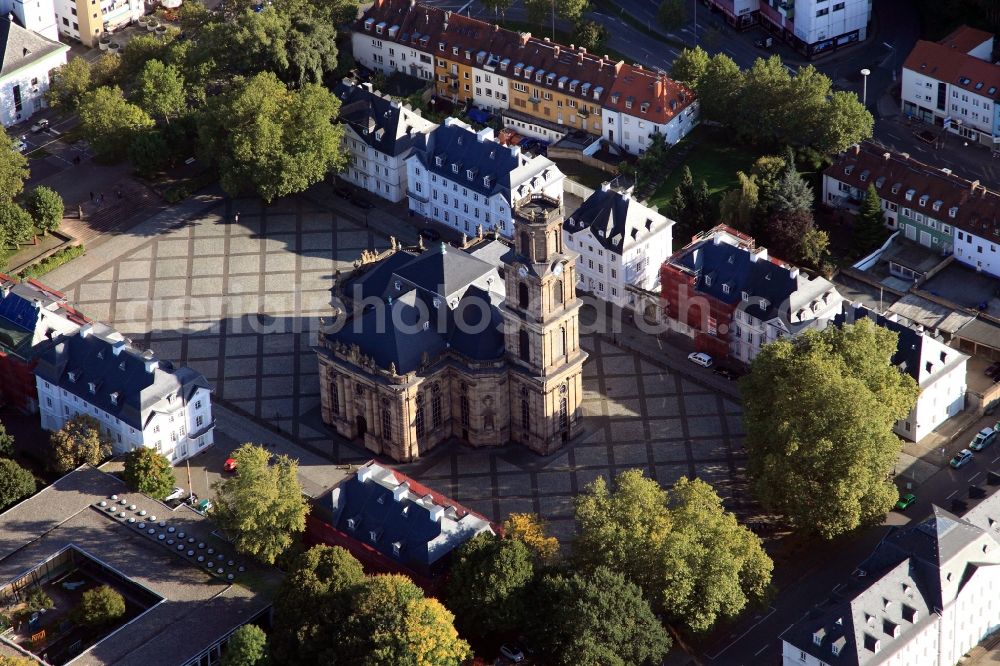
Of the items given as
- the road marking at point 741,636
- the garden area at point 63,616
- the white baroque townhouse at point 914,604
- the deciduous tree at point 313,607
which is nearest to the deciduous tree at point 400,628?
the deciduous tree at point 313,607

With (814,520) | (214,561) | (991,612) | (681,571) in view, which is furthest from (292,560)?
(991,612)

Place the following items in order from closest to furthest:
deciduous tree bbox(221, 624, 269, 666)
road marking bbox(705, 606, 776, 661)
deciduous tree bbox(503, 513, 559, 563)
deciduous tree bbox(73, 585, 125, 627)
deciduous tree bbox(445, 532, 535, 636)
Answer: deciduous tree bbox(221, 624, 269, 666), deciduous tree bbox(445, 532, 535, 636), road marking bbox(705, 606, 776, 661), deciduous tree bbox(503, 513, 559, 563), deciduous tree bbox(73, 585, 125, 627)

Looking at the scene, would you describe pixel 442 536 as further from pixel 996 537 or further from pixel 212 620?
pixel 996 537

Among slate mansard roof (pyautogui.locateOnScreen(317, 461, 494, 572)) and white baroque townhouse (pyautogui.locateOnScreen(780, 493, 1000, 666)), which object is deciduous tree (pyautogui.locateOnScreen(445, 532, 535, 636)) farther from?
white baroque townhouse (pyautogui.locateOnScreen(780, 493, 1000, 666))

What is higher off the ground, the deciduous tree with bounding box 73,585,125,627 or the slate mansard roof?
the slate mansard roof

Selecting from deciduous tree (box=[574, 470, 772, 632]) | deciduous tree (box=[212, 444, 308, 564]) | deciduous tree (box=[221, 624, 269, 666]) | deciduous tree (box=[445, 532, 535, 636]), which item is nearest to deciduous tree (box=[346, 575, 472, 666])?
deciduous tree (box=[445, 532, 535, 636])

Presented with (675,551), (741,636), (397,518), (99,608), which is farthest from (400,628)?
(741,636)

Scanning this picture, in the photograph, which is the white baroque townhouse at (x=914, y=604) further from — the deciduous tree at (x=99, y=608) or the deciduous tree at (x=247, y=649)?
the deciduous tree at (x=99, y=608)
